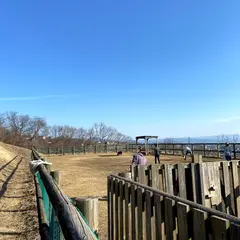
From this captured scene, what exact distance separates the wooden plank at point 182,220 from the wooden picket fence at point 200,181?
222cm

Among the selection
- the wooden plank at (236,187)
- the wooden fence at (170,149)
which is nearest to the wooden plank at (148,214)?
the wooden plank at (236,187)

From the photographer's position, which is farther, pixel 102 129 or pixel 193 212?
pixel 102 129

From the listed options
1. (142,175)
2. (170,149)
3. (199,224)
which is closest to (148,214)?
(199,224)

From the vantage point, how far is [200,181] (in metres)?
4.99

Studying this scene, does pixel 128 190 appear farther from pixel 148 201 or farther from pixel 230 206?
pixel 230 206

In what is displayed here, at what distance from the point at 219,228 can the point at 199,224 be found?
0.20 metres

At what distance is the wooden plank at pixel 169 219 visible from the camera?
8.27 ft

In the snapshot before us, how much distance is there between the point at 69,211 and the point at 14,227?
465 centimetres

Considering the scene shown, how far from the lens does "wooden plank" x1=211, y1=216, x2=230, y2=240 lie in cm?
188

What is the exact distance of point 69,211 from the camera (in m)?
1.79

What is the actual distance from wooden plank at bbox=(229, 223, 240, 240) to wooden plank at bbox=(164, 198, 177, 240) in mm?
713

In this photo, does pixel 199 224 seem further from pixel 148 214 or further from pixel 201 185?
pixel 201 185

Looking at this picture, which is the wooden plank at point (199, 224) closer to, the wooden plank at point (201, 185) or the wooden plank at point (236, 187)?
the wooden plank at point (201, 185)

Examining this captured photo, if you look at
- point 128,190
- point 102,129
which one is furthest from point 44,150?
point 102,129
